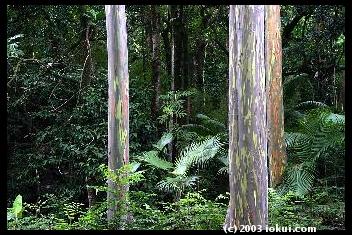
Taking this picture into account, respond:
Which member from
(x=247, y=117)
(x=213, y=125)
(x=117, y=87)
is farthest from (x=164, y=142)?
(x=247, y=117)

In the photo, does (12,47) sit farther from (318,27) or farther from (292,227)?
(318,27)

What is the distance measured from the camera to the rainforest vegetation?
580 centimetres

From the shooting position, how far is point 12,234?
573cm

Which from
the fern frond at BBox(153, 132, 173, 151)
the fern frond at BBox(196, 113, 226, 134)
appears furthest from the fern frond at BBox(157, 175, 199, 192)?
the fern frond at BBox(196, 113, 226, 134)

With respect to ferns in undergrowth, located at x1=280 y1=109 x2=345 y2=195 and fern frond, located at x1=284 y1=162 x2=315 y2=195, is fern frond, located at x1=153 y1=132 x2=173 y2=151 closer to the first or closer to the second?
ferns in undergrowth, located at x1=280 y1=109 x2=345 y2=195

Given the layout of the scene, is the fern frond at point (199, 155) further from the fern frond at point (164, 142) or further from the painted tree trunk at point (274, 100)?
the painted tree trunk at point (274, 100)

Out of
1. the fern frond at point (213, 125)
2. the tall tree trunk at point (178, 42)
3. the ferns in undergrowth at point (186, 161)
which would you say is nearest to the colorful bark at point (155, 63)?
the tall tree trunk at point (178, 42)

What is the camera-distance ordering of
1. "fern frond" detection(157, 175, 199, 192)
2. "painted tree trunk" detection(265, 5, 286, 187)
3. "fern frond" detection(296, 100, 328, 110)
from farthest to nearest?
"fern frond" detection(296, 100, 328, 110), "fern frond" detection(157, 175, 199, 192), "painted tree trunk" detection(265, 5, 286, 187)

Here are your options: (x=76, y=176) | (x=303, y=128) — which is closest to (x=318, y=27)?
(x=303, y=128)

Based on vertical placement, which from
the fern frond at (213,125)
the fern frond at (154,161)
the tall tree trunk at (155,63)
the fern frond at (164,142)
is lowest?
the fern frond at (154,161)

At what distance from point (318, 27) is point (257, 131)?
7779mm

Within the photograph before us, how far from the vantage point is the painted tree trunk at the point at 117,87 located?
742 cm

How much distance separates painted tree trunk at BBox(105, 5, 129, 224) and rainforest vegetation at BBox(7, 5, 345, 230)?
17 mm

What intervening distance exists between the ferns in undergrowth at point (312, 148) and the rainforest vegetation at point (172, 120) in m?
0.03
